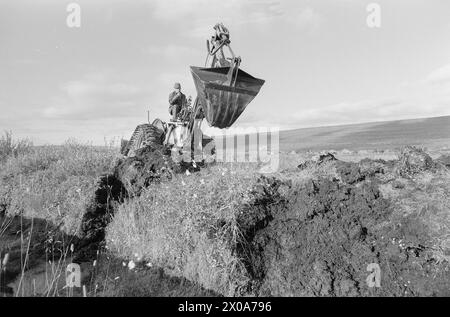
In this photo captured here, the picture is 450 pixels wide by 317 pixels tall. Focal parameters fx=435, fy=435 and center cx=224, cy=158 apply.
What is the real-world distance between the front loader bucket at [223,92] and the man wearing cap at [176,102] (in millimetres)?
2310

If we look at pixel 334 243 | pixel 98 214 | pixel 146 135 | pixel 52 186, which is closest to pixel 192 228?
pixel 334 243

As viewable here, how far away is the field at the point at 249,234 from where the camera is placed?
4.79 meters

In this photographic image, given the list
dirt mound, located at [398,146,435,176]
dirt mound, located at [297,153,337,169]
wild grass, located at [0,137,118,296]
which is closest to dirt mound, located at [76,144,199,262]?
wild grass, located at [0,137,118,296]

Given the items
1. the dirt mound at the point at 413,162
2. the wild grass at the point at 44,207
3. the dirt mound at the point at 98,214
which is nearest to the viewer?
the wild grass at the point at 44,207

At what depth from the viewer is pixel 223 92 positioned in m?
6.65

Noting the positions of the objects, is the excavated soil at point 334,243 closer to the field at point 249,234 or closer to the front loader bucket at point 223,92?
the field at point 249,234

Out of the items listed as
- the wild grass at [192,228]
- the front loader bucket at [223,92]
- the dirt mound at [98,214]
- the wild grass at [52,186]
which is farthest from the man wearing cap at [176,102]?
the wild grass at [192,228]

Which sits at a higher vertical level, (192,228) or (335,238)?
(192,228)

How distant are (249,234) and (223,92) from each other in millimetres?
2382

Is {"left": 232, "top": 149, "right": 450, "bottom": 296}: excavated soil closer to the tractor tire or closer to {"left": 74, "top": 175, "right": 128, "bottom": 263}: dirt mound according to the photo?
{"left": 74, "top": 175, "right": 128, "bottom": 263}: dirt mound

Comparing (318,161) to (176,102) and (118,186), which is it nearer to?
(118,186)

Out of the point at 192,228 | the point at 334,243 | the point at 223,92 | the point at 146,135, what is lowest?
the point at 334,243

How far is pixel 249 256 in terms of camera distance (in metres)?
5.11

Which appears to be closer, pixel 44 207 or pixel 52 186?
pixel 44 207
